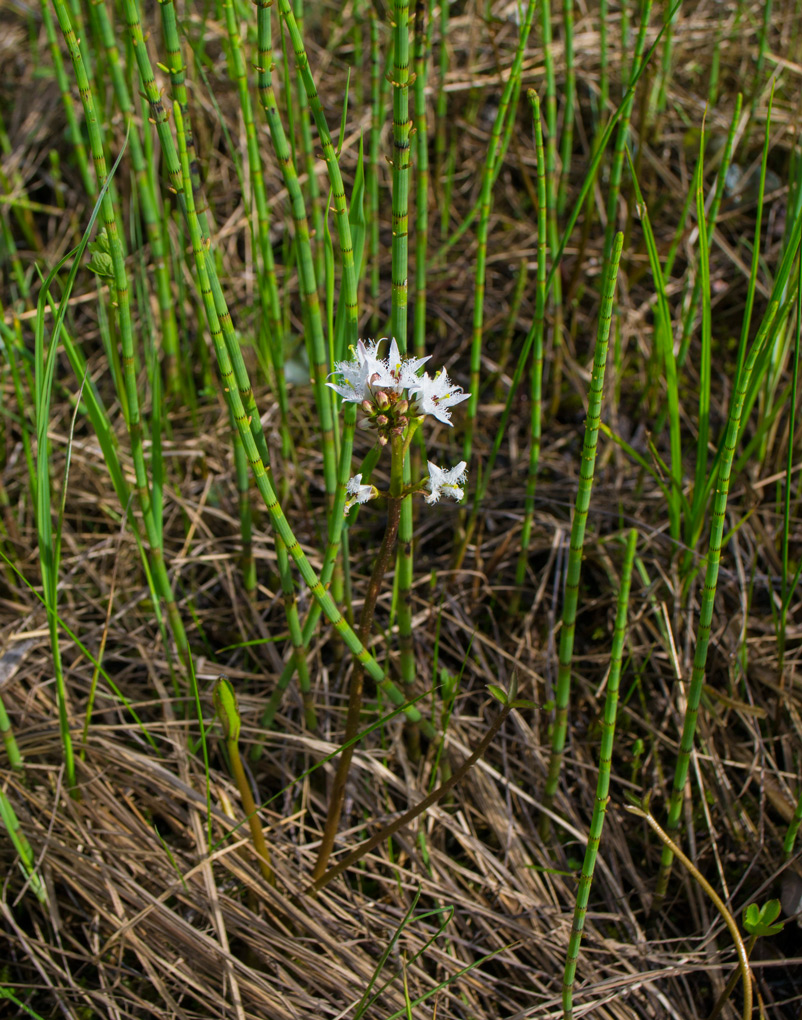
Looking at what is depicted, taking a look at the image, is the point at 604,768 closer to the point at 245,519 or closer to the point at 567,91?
the point at 245,519

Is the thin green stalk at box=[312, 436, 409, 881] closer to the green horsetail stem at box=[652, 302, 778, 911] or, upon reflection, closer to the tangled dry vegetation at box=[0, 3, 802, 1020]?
the tangled dry vegetation at box=[0, 3, 802, 1020]

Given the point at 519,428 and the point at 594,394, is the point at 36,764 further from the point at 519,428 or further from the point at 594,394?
the point at 519,428

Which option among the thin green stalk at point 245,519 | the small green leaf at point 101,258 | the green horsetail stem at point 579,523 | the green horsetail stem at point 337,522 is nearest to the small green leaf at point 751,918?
the green horsetail stem at point 579,523

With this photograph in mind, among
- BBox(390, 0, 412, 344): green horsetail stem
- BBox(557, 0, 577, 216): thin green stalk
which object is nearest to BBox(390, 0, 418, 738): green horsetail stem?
BBox(390, 0, 412, 344): green horsetail stem

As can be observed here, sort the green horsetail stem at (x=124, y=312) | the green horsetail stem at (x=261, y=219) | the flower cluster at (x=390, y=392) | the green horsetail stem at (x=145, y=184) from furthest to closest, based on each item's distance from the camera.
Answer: the green horsetail stem at (x=145, y=184)
the green horsetail stem at (x=261, y=219)
the green horsetail stem at (x=124, y=312)
the flower cluster at (x=390, y=392)

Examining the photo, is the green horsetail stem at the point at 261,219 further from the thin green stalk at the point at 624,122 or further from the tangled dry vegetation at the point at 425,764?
the thin green stalk at the point at 624,122
